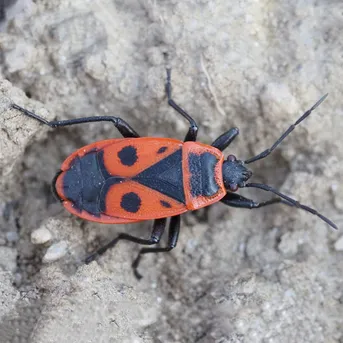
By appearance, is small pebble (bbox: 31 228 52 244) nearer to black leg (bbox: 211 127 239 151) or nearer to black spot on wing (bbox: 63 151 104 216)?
black spot on wing (bbox: 63 151 104 216)

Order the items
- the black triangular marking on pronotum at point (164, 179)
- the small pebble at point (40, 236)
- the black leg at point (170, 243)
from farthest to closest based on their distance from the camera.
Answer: the black leg at point (170, 243), the black triangular marking on pronotum at point (164, 179), the small pebble at point (40, 236)

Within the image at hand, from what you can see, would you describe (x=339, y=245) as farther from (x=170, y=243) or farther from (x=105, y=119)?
(x=105, y=119)

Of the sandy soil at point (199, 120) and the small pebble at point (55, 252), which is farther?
the sandy soil at point (199, 120)

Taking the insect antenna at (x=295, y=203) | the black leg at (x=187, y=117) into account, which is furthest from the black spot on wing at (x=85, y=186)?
the insect antenna at (x=295, y=203)

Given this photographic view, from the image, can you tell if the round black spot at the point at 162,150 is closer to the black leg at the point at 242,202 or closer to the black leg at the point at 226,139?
the black leg at the point at 226,139

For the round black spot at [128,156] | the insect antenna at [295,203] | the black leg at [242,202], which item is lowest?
the black leg at [242,202]

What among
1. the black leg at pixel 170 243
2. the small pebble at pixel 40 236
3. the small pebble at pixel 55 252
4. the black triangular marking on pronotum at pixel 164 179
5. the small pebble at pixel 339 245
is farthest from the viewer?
the black leg at pixel 170 243

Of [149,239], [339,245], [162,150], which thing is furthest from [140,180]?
[339,245]

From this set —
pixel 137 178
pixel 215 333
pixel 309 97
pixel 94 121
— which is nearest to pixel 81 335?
pixel 215 333
